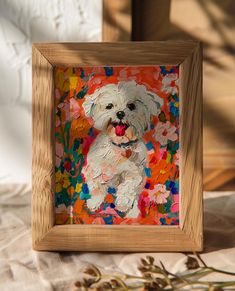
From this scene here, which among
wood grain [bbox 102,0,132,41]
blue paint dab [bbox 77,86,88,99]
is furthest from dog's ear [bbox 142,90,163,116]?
wood grain [bbox 102,0,132,41]

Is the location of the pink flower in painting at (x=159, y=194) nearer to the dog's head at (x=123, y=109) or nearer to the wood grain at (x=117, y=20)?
the dog's head at (x=123, y=109)

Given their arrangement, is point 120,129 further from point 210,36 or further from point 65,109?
point 210,36

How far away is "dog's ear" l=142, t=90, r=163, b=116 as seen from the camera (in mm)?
884

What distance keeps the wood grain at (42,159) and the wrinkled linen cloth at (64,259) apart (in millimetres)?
52

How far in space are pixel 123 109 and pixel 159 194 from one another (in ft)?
0.54

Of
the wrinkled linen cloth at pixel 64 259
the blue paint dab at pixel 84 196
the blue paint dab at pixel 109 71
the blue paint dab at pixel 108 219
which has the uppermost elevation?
the blue paint dab at pixel 109 71

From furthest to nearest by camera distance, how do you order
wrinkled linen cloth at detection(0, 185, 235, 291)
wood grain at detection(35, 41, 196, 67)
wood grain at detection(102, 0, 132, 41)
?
wood grain at detection(102, 0, 132, 41)
wood grain at detection(35, 41, 196, 67)
wrinkled linen cloth at detection(0, 185, 235, 291)

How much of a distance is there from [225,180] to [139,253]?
58cm

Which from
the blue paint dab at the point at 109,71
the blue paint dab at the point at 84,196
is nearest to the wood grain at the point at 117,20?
the blue paint dab at the point at 109,71

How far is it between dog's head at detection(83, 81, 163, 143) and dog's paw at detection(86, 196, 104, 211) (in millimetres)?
108

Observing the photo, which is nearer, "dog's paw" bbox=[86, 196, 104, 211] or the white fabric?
"dog's paw" bbox=[86, 196, 104, 211]

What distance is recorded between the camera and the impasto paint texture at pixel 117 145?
34.8 inches

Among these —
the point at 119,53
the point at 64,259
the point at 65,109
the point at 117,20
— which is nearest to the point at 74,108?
the point at 65,109

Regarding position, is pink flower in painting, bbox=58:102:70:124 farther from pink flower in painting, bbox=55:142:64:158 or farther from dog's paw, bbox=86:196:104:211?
dog's paw, bbox=86:196:104:211
